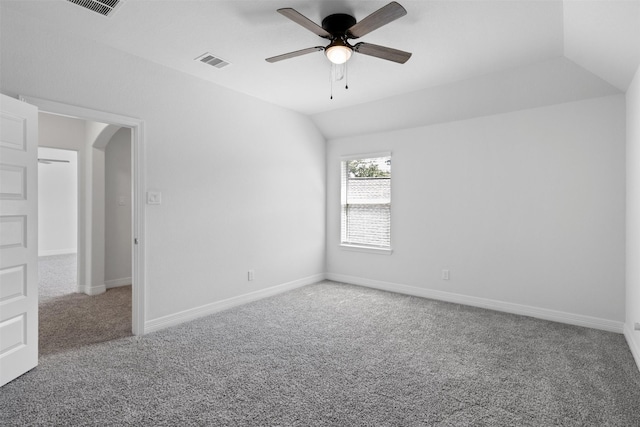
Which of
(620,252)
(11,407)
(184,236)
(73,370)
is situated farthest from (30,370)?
(620,252)

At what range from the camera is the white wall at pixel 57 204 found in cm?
862

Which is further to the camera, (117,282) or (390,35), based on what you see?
(117,282)

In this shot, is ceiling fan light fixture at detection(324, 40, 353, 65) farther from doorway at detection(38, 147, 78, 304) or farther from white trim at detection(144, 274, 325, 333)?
doorway at detection(38, 147, 78, 304)

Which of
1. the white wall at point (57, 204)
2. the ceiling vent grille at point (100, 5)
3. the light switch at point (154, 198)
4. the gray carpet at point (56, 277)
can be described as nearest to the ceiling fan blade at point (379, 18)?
the ceiling vent grille at point (100, 5)

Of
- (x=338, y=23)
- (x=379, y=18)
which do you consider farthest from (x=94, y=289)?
(x=379, y=18)

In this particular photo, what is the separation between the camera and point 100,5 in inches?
96.3

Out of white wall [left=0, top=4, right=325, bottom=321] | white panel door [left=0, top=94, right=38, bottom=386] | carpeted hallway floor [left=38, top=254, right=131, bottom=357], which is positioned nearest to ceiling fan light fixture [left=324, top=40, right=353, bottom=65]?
white wall [left=0, top=4, right=325, bottom=321]

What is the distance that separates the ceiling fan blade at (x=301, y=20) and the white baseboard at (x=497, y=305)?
3494 mm

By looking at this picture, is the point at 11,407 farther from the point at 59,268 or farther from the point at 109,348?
the point at 59,268

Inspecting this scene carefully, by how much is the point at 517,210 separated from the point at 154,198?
4.01 m

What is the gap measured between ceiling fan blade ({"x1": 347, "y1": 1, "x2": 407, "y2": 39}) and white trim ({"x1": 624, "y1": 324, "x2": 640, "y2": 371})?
3.12 meters

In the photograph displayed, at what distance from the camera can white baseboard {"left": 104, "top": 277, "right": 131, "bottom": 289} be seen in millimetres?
5094

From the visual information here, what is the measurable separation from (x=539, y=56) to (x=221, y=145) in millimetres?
3431

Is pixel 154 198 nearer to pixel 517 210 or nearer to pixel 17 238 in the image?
pixel 17 238
